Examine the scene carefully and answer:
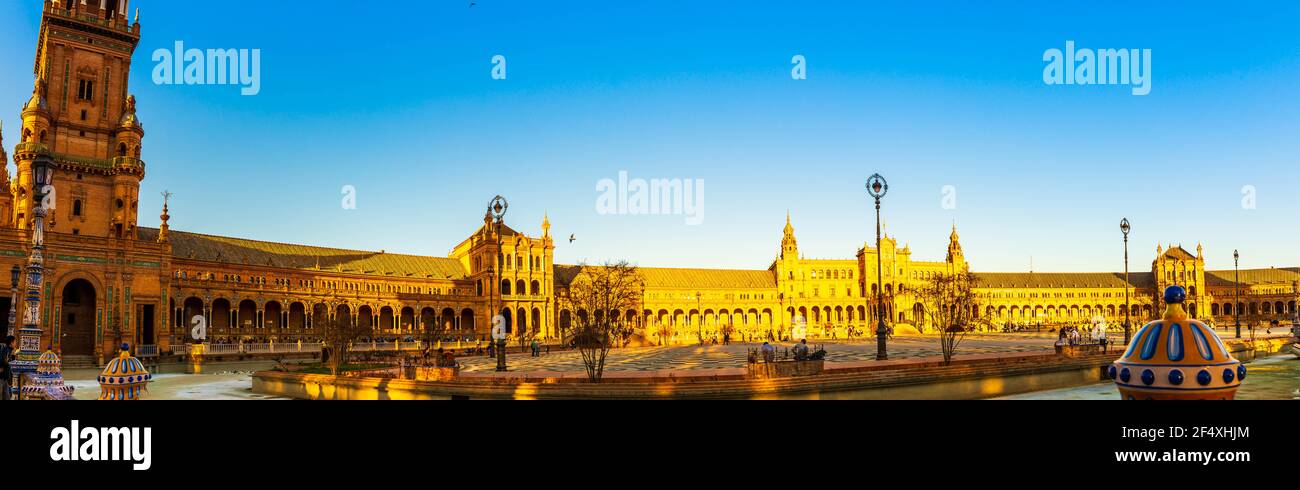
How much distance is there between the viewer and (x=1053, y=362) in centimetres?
2711

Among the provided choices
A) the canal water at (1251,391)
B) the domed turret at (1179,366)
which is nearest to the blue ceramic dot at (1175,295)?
the domed turret at (1179,366)

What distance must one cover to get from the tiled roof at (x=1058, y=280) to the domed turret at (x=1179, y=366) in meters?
147

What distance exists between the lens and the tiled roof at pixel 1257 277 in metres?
145

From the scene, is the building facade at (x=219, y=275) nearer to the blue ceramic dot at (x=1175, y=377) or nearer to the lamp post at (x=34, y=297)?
the lamp post at (x=34, y=297)

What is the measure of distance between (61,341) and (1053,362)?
60.3m

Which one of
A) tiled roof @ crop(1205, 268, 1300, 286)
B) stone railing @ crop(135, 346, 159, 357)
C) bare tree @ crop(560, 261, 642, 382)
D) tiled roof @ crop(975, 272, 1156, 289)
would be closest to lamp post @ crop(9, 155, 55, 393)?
bare tree @ crop(560, 261, 642, 382)

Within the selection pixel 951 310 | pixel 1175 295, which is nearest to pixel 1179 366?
pixel 1175 295

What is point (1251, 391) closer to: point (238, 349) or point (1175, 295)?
point (1175, 295)

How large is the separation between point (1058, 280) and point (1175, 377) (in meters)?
159

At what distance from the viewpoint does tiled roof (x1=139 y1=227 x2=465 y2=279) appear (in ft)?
239

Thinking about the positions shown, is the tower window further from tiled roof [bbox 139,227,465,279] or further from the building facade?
tiled roof [bbox 139,227,465,279]

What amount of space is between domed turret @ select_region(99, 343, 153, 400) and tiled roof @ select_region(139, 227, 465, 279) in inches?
2178

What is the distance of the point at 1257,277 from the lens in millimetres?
148375
